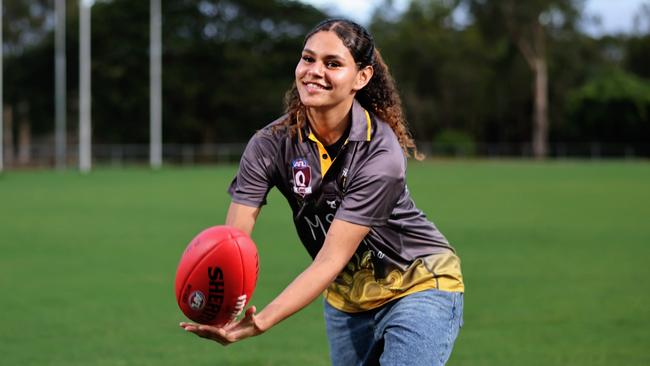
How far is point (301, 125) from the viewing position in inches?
170

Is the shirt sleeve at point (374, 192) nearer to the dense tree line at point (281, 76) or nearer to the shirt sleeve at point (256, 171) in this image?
the shirt sleeve at point (256, 171)

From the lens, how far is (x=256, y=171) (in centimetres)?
439

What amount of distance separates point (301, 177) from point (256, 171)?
25 cm

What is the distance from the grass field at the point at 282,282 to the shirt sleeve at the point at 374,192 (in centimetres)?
379

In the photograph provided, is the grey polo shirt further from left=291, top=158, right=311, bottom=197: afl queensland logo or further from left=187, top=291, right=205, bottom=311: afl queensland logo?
left=187, top=291, right=205, bottom=311: afl queensland logo

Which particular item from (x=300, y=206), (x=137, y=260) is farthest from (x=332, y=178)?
(x=137, y=260)

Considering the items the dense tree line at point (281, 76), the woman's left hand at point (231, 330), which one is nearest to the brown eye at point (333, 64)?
the woman's left hand at point (231, 330)

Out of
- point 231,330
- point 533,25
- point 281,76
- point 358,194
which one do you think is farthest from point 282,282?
point 533,25

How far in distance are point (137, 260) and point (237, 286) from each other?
10.2 meters

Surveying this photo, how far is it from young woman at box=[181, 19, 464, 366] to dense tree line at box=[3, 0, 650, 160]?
189 ft

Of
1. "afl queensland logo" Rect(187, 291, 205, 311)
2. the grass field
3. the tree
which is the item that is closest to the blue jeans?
"afl queensland logo" Rect(187, 291, 205, 311)

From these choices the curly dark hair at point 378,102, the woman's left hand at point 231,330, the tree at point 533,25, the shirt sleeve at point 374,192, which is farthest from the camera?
the tree at point 533,25

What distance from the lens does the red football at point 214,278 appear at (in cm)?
390

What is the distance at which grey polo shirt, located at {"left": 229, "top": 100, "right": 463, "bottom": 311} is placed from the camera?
13.5ft
